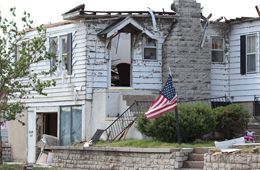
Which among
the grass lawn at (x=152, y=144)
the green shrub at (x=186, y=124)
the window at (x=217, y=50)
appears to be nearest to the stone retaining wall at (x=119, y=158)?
the grass lawn at (x=152, y=144)

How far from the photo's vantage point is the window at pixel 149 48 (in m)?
30.9

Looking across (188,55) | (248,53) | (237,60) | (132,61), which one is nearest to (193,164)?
(132,61)

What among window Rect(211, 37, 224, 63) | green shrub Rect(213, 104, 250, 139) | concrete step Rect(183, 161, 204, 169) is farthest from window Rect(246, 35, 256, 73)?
concrete step Rect(183, 161, 204, 169)

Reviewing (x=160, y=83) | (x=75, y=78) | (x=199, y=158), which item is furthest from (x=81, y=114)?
(x=199, y=158)

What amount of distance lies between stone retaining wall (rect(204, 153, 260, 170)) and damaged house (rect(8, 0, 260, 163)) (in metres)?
7.30

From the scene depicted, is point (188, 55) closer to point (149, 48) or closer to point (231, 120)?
point (149, 48)

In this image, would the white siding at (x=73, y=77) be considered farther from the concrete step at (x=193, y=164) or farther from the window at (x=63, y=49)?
the concrete step at (x=193, y=164)

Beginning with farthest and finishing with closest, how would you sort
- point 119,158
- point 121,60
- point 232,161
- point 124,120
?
point 121,60, point 124,120, point 119,158, point 232,161

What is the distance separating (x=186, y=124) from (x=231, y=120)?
5.85 feet

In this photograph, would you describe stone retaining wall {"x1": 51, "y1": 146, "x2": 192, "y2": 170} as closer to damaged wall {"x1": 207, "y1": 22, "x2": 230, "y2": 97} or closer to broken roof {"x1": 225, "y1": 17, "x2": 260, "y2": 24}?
damaged wall {"x1": 207, "y1": 22, "x2": 230, "y2": 97}

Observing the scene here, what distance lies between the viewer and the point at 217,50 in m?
32.4

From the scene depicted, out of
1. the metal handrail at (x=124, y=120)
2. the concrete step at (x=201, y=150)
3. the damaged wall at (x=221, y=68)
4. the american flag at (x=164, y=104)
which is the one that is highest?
the damaged wall at (x=221, y=68)

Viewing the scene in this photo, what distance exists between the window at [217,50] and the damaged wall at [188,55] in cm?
84

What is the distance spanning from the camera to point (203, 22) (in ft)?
104
